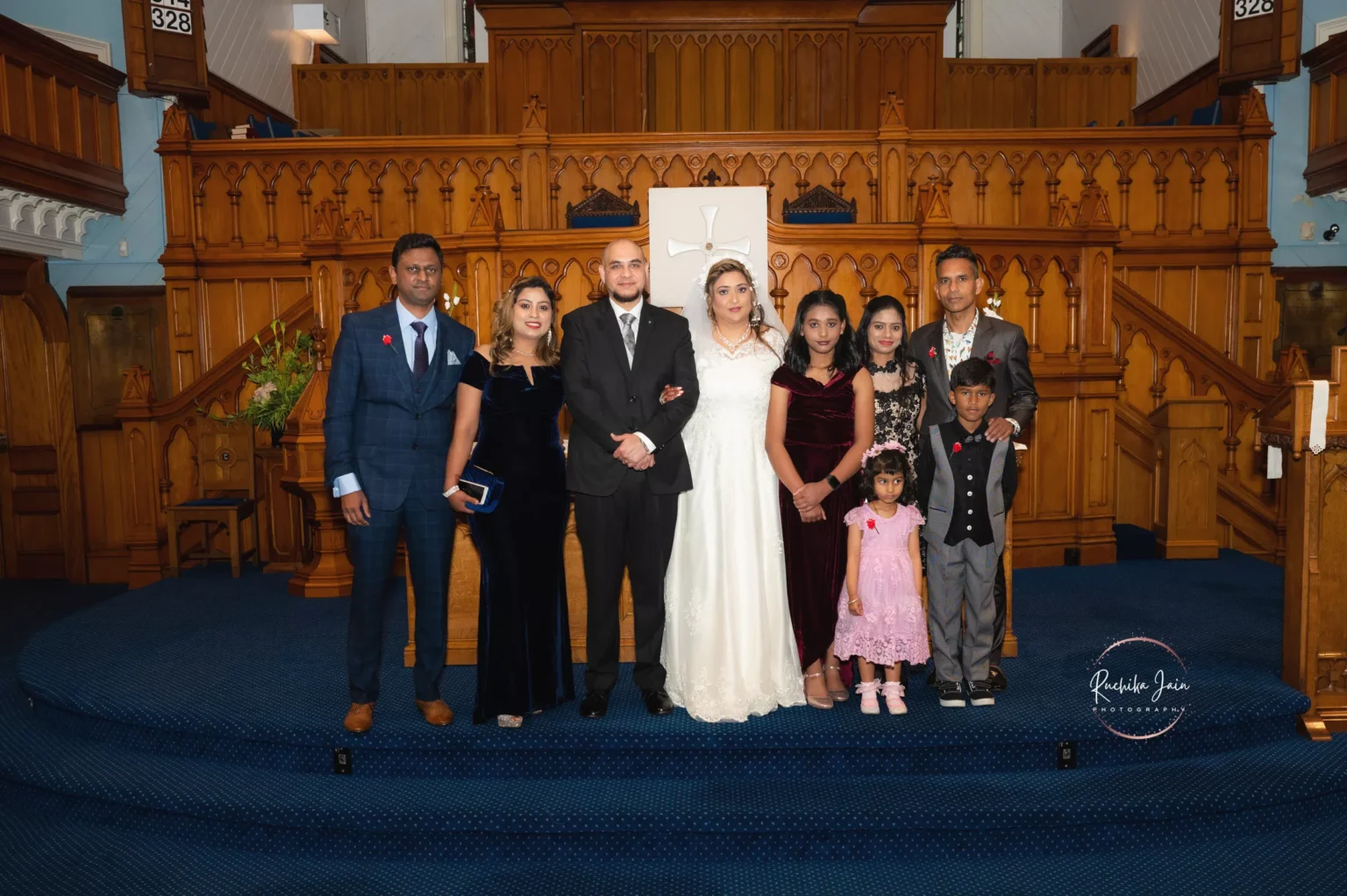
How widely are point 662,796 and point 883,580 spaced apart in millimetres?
1182

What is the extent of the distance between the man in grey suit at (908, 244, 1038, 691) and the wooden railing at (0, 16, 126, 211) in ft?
23.9

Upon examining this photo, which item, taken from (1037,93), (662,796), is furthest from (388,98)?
(662,796)

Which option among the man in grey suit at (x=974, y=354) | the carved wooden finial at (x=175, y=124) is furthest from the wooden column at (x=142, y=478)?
the man in grey suit at (x=974, y=354)

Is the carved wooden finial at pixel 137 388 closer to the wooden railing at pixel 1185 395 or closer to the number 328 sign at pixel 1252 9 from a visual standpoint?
the wooden railing at pixel 1185 395

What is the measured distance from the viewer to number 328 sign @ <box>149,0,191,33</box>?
9.02 meters

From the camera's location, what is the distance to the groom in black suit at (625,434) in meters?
3.56

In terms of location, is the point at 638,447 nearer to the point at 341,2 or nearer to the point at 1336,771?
the point at 1336,771

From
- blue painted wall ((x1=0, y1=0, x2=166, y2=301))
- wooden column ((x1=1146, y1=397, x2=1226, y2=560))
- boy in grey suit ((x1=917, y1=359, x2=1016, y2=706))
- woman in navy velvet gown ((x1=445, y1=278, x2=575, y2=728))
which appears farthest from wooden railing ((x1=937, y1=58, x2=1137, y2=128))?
woman in navy velvet gown ((x1=445, y1=278, x2=575, y2=728))

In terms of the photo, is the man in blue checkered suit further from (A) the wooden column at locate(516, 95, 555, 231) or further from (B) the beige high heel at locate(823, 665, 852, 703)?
(A) the wooden column at locate(516, 95, 555, 231)

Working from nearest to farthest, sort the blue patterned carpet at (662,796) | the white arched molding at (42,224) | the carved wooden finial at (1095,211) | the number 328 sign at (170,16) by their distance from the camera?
1. the blue patterned carpet at (662,796)
2. the carved wooden finial at (1095,211)
3. the white arched molding at (42,224)
4. the number 328 sign at (170,16)

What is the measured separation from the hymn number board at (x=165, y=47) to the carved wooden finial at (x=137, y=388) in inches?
132

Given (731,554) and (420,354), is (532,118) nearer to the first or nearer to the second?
(420,354)

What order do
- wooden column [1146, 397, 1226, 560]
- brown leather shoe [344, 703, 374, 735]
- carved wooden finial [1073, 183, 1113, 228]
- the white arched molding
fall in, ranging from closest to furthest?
brown leather shoe [344, 703, 374, 735], carved wooden finial [1073, 183, 1113, 228], wooden column [1146, 397, 1226, 560], the white arched molding

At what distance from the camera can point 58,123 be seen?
8.05 m
